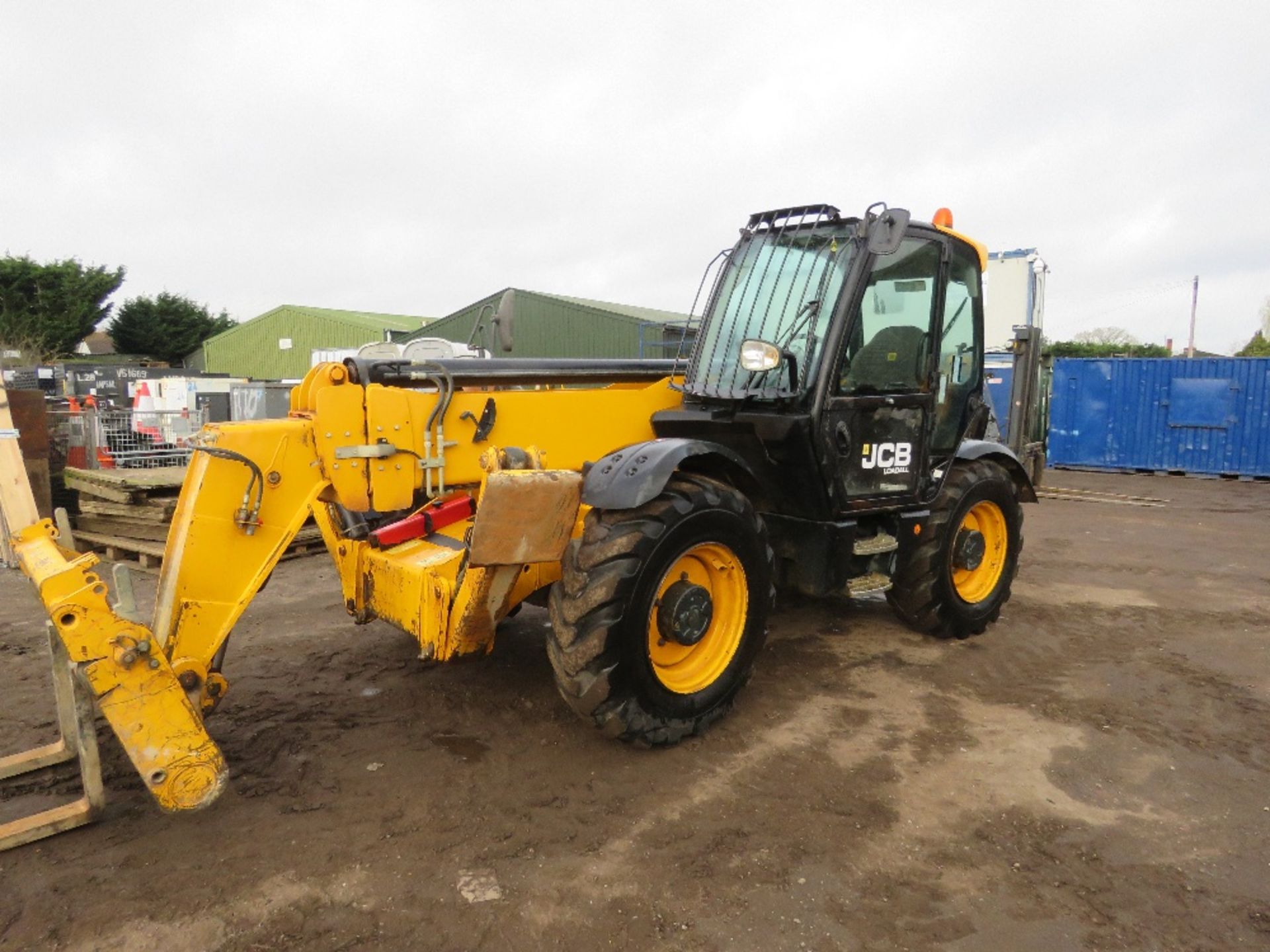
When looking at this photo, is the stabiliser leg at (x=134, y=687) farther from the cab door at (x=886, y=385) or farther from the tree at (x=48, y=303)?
the tree at (x=48, y=303)

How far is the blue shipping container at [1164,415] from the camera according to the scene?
14.7 meters

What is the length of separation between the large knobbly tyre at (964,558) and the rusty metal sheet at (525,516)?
2508 mm

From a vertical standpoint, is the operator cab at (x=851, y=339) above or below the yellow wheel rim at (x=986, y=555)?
above

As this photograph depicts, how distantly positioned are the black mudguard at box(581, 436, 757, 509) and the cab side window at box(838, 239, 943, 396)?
43.1 inches

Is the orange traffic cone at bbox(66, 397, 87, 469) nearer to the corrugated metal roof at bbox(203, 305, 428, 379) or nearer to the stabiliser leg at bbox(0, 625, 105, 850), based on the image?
the stabiliser leg at bbox(0, 625, 105, 850)

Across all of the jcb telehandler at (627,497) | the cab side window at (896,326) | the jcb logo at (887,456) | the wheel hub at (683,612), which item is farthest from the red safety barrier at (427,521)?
the jcb logo at (887,456)

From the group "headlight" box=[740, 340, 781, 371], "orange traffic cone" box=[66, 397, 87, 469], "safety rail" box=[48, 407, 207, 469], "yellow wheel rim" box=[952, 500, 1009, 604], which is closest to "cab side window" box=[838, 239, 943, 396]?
"headlight" box=[740, 340, 781, 371]

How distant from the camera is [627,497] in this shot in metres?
3.51

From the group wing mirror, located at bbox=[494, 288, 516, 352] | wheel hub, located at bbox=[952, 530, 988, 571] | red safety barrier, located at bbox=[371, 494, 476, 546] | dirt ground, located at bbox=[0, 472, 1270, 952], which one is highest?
wing mirror, located at bbox=[494, 288, 516, 352]

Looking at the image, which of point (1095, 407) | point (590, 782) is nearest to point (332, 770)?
point (590, 782)

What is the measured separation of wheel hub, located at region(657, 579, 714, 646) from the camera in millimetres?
A: 3770

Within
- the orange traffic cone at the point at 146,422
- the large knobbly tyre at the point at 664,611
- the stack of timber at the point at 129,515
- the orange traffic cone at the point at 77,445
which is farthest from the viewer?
the orange traffic cone at the point at 146,422

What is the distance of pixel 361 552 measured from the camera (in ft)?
13.3

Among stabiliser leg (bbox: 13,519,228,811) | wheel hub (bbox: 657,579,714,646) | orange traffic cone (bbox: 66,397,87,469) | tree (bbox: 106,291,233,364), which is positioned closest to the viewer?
stabiliser leg (bbox: 13,519,228,811)
